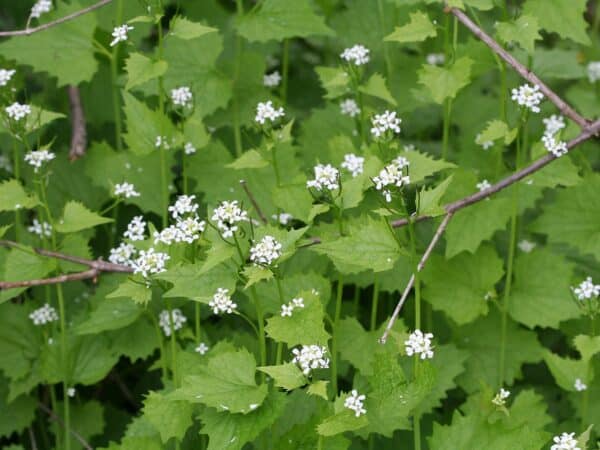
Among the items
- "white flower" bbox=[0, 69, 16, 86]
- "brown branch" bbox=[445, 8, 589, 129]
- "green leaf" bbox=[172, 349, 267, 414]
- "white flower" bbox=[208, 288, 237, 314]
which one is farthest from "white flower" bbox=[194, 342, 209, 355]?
"brown branch" bbox=[445, 8, 589, 129]

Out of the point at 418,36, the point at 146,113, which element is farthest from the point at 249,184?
the point at 418,36

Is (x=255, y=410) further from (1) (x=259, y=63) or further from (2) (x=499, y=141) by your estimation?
(1) (x=259, y=63)

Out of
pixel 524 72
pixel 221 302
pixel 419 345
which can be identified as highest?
pixel 524 72

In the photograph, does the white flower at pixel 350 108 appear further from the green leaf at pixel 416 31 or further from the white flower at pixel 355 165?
the white flower at pixel 355 165

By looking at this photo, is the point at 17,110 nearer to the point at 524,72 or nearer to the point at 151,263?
the point at 151,263

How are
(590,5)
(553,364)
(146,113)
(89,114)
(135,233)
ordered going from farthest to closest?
(590,5) < (89,114) < (146,113) < (135,233) < (553,364)

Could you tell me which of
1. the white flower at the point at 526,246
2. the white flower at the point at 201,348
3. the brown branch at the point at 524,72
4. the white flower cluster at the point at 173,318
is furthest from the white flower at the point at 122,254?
the white flower at the point at 526,246

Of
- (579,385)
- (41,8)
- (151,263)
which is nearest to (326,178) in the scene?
(151,263)
